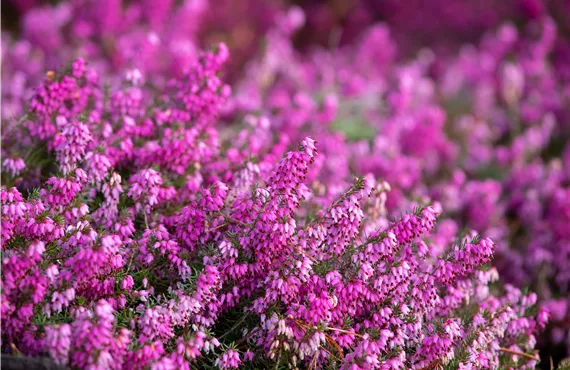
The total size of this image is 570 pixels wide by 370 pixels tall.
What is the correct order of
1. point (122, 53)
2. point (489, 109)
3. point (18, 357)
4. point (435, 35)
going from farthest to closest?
point (435, 35) < point (489, 109) < point (122, 53) < point (18, 357)

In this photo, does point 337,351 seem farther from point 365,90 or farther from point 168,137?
point 365,90

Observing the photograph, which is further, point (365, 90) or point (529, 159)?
point (365, 90)

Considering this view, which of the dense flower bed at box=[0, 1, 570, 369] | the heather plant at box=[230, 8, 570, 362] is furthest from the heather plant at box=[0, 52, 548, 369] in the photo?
the heather plant at box=[230, 8, 570, 362]

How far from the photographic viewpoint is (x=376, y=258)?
12.3 feet

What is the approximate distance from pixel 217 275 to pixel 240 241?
0.73ft

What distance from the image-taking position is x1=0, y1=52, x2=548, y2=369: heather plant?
343cm

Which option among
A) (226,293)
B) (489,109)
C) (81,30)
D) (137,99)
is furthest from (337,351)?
(489,109)

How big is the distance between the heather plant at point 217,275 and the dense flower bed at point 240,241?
0.01m

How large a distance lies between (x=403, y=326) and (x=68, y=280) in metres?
1.82

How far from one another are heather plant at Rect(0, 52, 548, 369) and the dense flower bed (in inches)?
0.5

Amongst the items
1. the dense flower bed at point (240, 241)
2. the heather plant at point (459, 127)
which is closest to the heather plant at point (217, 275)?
the dense flower bed at point (240, 241)

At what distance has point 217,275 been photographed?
11.9 ft

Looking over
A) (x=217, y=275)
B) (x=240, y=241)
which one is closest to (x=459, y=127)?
(x=240, y=241)

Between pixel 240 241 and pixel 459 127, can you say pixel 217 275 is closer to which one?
pixel 240 241
